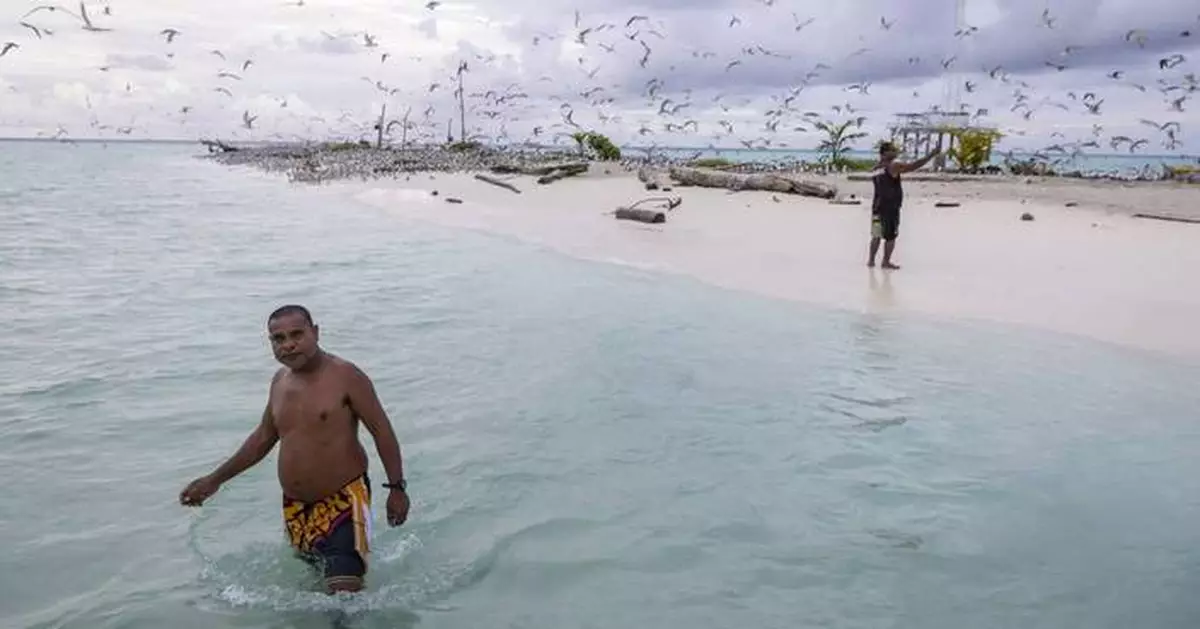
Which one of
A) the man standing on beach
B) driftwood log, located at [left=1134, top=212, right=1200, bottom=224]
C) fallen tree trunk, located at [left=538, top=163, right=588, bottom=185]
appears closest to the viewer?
the man standing on beach

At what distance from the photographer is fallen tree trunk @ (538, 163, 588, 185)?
3831cm

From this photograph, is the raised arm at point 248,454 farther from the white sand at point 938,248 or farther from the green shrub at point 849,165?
the green shrub at point 849,165

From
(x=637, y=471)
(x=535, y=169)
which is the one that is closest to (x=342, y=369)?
(x=637, y=471)

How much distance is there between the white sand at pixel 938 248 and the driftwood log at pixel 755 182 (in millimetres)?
638

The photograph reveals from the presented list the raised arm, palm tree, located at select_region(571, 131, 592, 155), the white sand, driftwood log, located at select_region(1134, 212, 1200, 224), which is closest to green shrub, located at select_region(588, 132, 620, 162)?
palm tree, located at select_region(571, 131, 592, 155)

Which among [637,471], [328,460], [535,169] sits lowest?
[637,471]

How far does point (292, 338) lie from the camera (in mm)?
4504

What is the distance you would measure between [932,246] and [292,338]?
16.5m

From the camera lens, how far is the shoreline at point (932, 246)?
12.6 meters

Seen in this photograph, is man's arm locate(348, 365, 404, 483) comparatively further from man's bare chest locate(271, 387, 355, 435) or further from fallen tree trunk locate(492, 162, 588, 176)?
fallen tree trunk locate(492, 162, 588, 176)

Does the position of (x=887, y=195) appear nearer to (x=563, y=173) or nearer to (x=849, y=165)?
(x=563, y=173)

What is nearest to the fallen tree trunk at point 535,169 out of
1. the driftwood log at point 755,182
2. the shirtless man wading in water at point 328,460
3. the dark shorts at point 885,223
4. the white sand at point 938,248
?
the driftwood log at point 755,182

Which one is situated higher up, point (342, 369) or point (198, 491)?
point (342, 369)

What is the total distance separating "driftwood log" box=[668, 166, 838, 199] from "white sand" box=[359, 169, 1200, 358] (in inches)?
25.1
